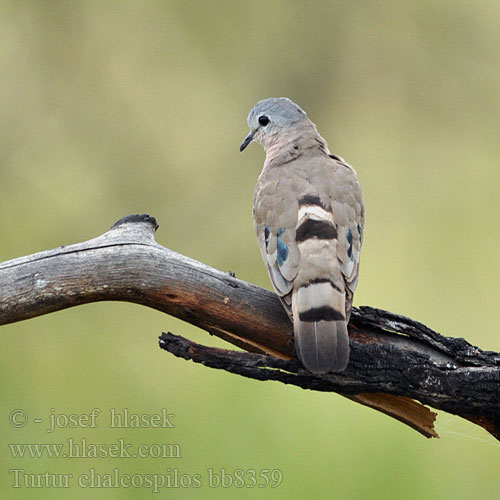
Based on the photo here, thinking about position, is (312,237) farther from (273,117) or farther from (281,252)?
(273,117)

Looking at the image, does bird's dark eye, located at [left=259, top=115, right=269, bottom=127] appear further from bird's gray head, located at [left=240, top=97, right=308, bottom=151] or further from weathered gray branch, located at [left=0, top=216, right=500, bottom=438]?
weathered gray branch, located at [left=0, top=216, right=500, bottom=438]

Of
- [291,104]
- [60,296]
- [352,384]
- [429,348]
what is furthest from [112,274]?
[291,104]

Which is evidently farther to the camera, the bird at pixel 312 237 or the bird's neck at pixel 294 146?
the bird's neck at pixel 294 146

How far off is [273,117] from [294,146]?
0.20 m

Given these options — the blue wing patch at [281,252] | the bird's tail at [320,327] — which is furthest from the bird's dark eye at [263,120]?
the bird's tail at [320,327]

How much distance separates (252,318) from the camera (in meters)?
2.08

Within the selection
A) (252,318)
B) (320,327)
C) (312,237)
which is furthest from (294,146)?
(320,327)

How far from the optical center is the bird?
1921mm

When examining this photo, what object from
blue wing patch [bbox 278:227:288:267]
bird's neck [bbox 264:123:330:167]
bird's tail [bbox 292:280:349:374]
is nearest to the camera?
bird's tail [bbox 292:280:349:374]

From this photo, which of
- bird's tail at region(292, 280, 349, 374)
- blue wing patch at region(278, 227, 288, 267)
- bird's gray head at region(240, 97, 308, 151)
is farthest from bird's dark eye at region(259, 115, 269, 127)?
bird's tail at region(292, 280, 349, 374)

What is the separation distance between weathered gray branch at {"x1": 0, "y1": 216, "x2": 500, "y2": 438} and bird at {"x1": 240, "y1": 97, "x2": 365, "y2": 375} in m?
0.08

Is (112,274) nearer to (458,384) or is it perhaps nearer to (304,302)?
(304,302)

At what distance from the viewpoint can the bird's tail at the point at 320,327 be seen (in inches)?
74.1

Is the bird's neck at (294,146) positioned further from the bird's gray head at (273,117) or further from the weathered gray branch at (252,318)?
the weathered gray branch at (252,318)
